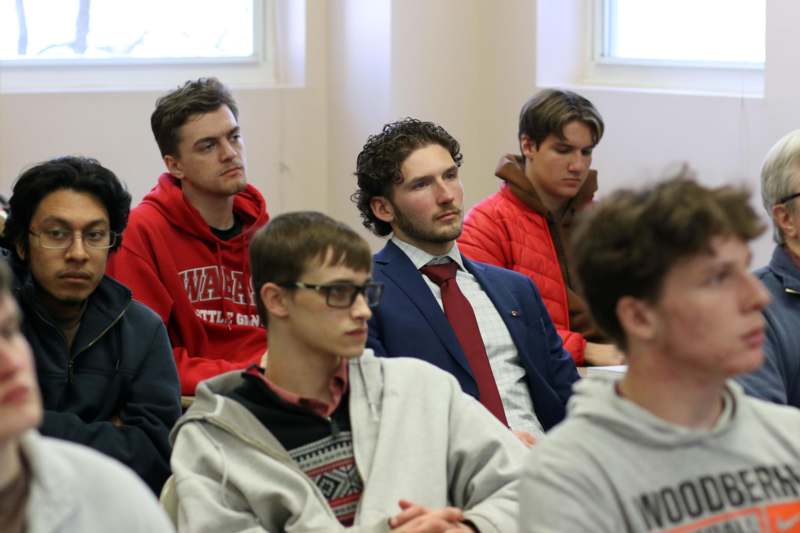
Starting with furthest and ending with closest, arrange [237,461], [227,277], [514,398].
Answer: [227,277], [514,398], [237,461]

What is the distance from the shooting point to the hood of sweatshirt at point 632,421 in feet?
5.52

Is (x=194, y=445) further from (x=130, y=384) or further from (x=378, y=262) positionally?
(x=378, y=262)

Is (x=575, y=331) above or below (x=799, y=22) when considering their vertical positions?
below

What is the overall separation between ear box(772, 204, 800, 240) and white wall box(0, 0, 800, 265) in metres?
1.23

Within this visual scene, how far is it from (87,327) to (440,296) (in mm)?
796

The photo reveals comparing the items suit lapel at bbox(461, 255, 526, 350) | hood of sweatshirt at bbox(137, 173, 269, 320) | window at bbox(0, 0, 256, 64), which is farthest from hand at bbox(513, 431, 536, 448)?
window at bbox(0, 0, 256, 64)

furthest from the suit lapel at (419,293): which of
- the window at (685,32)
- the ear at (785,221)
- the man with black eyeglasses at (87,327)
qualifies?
the window at (685,32)

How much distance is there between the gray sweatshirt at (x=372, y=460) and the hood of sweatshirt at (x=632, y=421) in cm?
50

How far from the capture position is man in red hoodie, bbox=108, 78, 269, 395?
3.34 metres

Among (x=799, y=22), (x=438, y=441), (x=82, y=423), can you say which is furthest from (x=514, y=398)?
(x=799, y=22)

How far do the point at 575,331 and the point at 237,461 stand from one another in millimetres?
1800

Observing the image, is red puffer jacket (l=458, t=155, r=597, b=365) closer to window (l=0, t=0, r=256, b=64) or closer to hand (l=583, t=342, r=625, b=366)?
hand (l=583, t=342, r=625, b=366)

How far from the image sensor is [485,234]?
3717 millimetres

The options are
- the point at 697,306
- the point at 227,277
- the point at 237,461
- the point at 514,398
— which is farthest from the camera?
the point at 227,277
